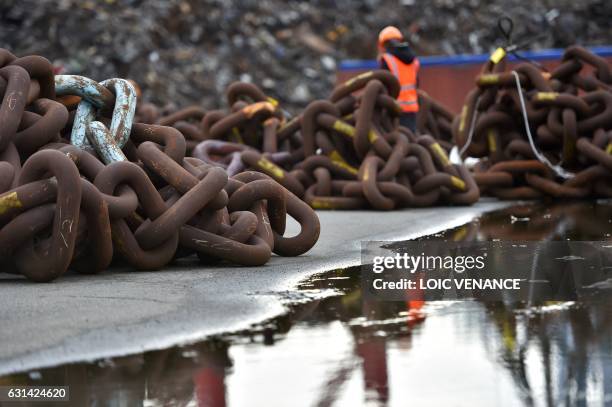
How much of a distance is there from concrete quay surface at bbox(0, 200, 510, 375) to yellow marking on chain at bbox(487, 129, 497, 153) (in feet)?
17.2

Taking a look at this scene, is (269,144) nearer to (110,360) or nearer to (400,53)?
(400,53)

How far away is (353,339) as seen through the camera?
11.7ft

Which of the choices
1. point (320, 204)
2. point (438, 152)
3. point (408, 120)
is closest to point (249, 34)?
point (408, 120)

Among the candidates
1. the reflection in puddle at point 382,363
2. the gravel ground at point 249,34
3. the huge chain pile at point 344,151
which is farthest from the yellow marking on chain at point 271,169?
the gravel ground at point 249,34

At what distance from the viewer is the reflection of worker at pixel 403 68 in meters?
11.4

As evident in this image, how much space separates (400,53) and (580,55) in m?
1.88

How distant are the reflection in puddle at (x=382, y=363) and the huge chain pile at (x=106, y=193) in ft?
3.43

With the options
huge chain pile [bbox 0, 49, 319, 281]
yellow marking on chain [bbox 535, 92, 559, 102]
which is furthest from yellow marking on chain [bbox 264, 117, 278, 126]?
huge chain pile [bbox 0, 49, 319, 281]

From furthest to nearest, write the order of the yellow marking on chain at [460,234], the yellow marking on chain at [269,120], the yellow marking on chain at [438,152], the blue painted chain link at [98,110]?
the yellow marking on chain at [269,120], the yellow marking on chain at [438,152], the yellow marking on chain at [460,234], the blue painted chain link at [98,110]

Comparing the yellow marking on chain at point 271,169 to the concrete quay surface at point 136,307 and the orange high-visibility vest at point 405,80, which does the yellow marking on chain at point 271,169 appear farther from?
the concrete quay surface at point 136,307

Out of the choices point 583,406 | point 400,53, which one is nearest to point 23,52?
point 400,53

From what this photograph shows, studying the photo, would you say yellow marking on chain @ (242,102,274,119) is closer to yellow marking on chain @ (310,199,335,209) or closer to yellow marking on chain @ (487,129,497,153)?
yellow marking on chain @ (310,199,335,209)

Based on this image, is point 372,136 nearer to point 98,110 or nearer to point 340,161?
point 340,161

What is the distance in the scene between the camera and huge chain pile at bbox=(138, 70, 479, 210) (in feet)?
30.6
